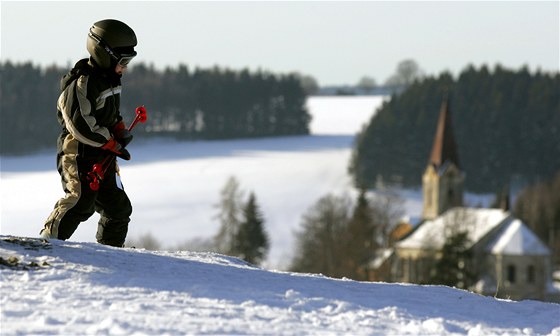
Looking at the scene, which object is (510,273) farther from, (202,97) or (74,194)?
(202,97)

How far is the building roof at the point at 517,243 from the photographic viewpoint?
7775cm

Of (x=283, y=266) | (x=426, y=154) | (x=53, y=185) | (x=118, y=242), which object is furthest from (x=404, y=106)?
(x=118, y=242)

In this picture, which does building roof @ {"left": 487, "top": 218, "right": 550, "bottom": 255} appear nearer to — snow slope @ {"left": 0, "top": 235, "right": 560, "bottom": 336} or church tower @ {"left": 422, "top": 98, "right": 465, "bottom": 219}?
church tower @ {"left": 422, "top": 98, "right": 465, "bottom": 219}

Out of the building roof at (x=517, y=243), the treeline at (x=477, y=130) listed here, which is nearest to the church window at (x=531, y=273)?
the building roof at (x=517, y=243)

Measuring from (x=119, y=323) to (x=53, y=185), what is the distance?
215 ft

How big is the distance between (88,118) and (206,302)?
2352 mm

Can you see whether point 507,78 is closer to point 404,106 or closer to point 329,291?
point 404,106

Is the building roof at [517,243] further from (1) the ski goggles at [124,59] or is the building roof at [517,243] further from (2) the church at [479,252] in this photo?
(1) the ski goggles at [124,59]

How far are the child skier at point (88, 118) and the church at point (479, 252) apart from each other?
202 ft

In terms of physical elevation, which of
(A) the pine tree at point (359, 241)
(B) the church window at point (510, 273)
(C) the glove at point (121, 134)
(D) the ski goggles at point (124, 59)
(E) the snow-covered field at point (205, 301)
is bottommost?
(B) the church window at point (510, 273)

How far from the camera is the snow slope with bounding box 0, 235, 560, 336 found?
644 centimetres

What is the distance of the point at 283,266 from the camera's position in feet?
284

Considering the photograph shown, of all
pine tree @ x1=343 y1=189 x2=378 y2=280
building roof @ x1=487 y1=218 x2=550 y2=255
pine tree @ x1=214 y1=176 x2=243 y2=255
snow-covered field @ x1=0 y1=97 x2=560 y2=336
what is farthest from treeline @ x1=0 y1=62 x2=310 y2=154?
snow-covered field @ x1=0 y1=97 x2=560 y2=336

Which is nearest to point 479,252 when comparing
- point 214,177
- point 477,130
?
point 214,177
